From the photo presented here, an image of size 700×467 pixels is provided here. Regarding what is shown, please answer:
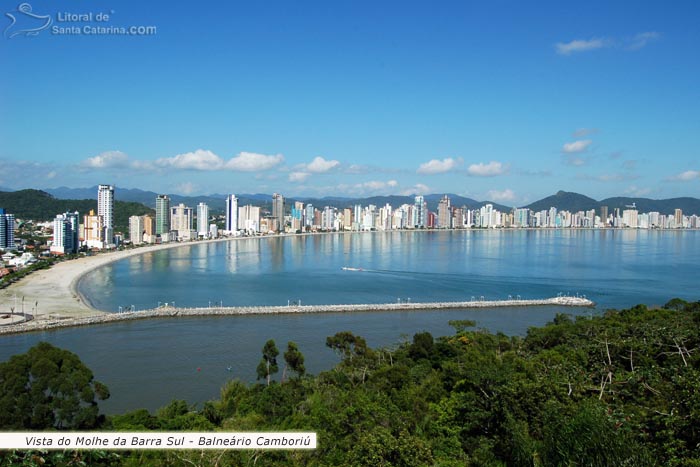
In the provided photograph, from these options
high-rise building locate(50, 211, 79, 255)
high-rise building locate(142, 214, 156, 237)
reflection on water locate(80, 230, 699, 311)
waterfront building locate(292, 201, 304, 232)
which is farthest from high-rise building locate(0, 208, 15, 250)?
waterfront building locate(292, 201, 304, 232)

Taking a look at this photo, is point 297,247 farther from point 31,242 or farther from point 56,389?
point 56,389

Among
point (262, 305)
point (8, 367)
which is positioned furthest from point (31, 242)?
point (8, 367)

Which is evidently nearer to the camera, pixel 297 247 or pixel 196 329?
pixel 196 329

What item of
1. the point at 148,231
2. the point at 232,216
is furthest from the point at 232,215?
the point at 148,231

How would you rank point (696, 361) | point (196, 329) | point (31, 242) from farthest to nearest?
point (31, 242) < point (196, 329) < point (696, 361)

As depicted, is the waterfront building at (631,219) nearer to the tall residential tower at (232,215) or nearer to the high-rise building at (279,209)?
the high-rise building at (279,209)

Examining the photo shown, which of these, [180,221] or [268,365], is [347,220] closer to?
[180,221]
